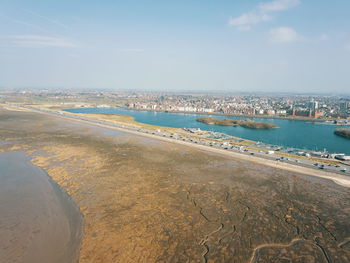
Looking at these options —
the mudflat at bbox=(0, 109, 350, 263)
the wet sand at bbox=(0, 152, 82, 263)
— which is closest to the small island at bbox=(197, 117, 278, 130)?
the mudflat at bbox=(0, 109, 350, 263)

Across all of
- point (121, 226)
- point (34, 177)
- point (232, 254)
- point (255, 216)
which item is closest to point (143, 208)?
point (121, 226)

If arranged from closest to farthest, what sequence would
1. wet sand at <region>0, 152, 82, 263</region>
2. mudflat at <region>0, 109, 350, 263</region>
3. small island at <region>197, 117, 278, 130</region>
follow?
wet sand at <region>0, 152, 82, 263</region> < mudflat at <region>0, 109, 350, 263</region> < small island at <region>197, 117, 278, 130</region>

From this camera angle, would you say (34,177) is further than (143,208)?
Yes

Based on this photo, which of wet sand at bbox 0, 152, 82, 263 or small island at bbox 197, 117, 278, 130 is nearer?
wet sand at bbox 0, 152, 82, 263

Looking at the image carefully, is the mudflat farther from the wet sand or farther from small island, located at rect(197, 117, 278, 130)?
small island, located at rect(197, 117, 278, 130)

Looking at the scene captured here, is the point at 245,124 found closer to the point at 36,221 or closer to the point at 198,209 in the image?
the point at 198,209

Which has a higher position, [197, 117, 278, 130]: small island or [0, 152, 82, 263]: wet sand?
[0, 152, 82, 263]: wet sand

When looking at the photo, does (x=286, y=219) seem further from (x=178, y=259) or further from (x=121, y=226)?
(x=121, y=226)
